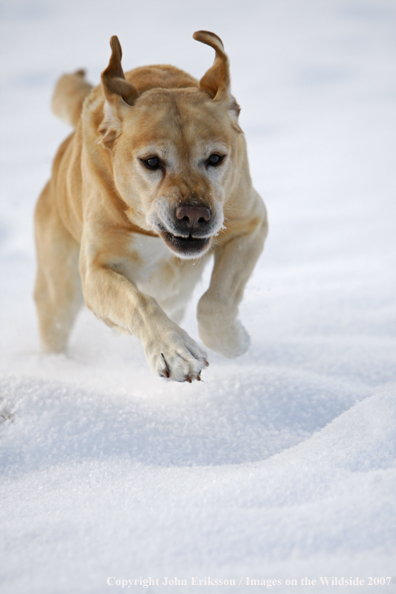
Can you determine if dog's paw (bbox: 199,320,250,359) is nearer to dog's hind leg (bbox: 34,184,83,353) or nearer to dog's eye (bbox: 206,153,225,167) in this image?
dog's eye (bbox: 206,153,225,167)

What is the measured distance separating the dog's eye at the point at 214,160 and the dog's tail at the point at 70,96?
1565 mm

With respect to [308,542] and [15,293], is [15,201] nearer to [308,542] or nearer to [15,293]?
[15,293]

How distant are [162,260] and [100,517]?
1.58m

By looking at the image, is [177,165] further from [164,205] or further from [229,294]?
[229,294]

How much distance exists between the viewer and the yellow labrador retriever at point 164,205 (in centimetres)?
234

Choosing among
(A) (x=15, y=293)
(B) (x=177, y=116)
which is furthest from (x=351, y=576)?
(A) (x=15, y=293)

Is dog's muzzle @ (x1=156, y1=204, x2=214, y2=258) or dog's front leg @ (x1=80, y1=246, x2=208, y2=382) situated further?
dog's muzzle @ (x1=156, y1=204, x2=214, y2=258)

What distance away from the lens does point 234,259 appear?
299cm

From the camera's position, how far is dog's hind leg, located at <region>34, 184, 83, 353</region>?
365 cm

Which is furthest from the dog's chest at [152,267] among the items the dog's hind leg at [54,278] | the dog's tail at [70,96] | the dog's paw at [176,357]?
the dog's tail at [70,96]

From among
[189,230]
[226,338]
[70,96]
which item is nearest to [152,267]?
[226,338]

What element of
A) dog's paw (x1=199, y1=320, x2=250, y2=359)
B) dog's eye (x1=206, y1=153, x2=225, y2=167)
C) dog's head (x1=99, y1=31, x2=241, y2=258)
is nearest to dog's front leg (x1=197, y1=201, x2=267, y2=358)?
dog's paw (x1=199, y1=320, x2=250, y2=359)

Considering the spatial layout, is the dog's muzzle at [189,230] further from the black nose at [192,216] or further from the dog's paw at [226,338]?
the dog's paw at [226,338]

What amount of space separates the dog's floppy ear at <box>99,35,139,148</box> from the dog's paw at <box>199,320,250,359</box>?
1039 mm
